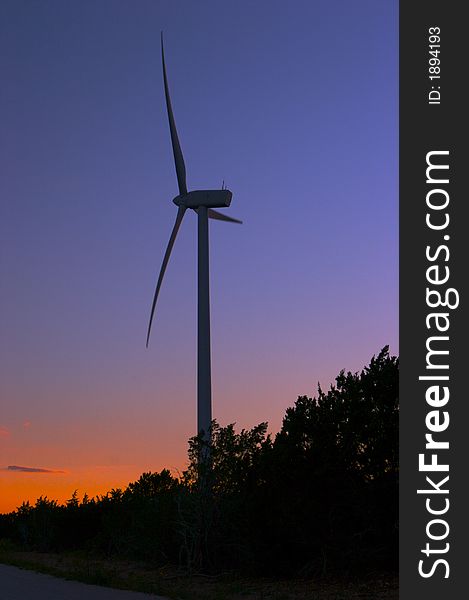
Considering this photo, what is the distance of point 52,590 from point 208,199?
26404mm

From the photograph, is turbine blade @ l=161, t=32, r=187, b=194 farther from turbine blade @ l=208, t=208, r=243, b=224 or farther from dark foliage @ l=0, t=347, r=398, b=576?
dark foliage @ l=0, t=347, r=398, b=576

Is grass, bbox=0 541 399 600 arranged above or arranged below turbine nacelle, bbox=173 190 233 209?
below

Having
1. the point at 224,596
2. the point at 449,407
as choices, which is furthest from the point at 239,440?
the point at 449,407

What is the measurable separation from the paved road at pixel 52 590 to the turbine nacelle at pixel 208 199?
22596 millimetres

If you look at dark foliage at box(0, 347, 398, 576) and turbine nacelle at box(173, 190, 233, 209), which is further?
turbine nacelle at box(173, 190, 233, 209)

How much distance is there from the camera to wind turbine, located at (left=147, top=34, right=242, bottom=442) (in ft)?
138

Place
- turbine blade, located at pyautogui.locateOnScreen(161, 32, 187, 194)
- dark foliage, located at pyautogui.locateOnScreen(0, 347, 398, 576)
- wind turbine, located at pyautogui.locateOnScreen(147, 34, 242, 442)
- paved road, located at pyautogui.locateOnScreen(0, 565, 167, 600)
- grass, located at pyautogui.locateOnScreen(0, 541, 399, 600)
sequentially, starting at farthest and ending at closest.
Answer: turbine blade, located at pyautogui.locateOnScreen(161, 32, 187, 194), wind turbine, located at pyautogui.locateOnScreen(147, 34, 242, 442), dark foliage, located at pyautogui.locateOnScreen(0, 347, 398, 576), grass, located at pyautogui.locateOnScreen(0, 541, 399, 600), paved road, located at pyautogui.locateOnScreen(0, 565, 167, 600)

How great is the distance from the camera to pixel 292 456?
33.3 m

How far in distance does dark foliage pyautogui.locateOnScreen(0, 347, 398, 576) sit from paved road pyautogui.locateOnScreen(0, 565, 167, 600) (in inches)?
250

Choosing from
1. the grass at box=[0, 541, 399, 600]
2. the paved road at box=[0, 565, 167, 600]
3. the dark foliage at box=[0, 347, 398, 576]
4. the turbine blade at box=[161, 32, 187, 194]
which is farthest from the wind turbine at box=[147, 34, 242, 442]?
the paved road at box=[0, 565, 167, 600]

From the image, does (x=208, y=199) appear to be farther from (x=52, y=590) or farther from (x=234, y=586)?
(x=52, y=590)

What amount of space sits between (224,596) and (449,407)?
15.2 m

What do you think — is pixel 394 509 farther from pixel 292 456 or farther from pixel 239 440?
pixel 239 440

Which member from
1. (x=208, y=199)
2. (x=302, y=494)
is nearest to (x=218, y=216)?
(x=208, y=199)
